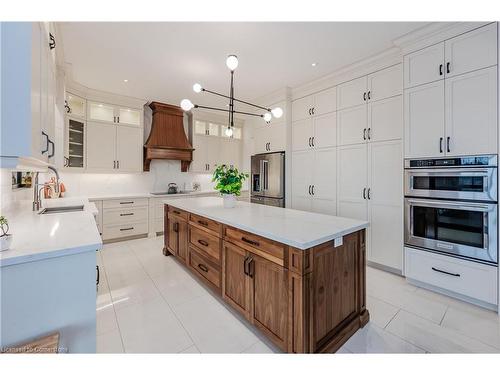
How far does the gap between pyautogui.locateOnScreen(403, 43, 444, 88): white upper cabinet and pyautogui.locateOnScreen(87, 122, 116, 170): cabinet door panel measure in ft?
15.7

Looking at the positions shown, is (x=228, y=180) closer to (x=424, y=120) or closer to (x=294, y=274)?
(x=294, y=274)

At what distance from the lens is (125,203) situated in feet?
14.2

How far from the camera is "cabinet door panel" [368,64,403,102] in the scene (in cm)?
280

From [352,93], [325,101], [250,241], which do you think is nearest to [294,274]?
[250,241]

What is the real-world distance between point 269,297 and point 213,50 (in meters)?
2.78

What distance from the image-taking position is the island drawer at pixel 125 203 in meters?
4.13

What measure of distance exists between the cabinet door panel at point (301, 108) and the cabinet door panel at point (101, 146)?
11.3 ft

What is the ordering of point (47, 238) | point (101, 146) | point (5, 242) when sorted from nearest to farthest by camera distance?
point (5, 242), point (47, 238), point (101, 146)

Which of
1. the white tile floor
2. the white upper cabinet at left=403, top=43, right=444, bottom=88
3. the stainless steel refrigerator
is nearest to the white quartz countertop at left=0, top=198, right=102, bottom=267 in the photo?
the white tile floor

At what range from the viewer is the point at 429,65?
242 centimetres

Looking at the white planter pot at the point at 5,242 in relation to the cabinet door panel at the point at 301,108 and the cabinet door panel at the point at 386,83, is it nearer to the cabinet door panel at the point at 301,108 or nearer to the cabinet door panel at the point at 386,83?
the cabinet door panel at the point at 386,83

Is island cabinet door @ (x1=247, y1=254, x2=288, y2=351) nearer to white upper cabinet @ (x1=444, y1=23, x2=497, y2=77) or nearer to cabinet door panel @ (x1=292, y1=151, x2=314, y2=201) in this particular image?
cabinet door panel @ (x1=292, y1=151, x2=314, y2=201)

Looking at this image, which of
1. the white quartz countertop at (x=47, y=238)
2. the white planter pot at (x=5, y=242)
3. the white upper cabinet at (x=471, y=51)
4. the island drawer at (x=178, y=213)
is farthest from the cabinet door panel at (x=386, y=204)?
the white planter pot at (x=5, y=242)
